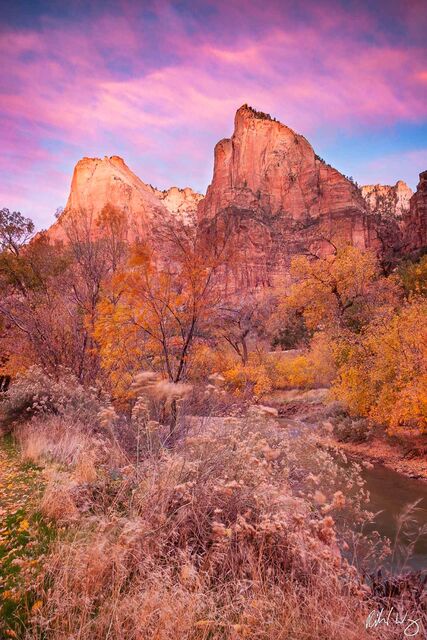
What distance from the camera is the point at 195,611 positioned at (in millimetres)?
2926

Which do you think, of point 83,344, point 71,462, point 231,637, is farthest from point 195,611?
point 83,344

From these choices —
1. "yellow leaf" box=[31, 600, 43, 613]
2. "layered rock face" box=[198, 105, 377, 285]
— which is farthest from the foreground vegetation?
"layered rock face" box=[198, 105, 377, 285]

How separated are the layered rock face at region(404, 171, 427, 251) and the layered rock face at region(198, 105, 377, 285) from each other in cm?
1919

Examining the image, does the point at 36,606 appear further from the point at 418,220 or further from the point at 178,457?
the point at 418,220

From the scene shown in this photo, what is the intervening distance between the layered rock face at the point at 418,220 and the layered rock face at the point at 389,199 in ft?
70.8

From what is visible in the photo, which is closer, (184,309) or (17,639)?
(17,639)

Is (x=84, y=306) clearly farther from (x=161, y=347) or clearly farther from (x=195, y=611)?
(x=195, y=611)

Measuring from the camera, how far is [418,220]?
66625 millimetres

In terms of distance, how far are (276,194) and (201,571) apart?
4460 inches

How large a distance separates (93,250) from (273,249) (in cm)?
8365

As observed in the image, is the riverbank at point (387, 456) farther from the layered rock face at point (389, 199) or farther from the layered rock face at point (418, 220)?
the layered rock face at point (389, 199)

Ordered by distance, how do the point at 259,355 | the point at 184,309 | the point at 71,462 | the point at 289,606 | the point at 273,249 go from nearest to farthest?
the point at 289,606
the point at 71,462
the point at 184,309
the point at 259,355
the point at 273,249

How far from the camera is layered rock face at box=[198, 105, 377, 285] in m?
91.9

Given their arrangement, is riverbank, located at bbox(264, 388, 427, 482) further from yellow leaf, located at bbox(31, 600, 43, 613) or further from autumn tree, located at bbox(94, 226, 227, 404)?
yellow leaf, located at bbox(31, 600, 43, 613)
